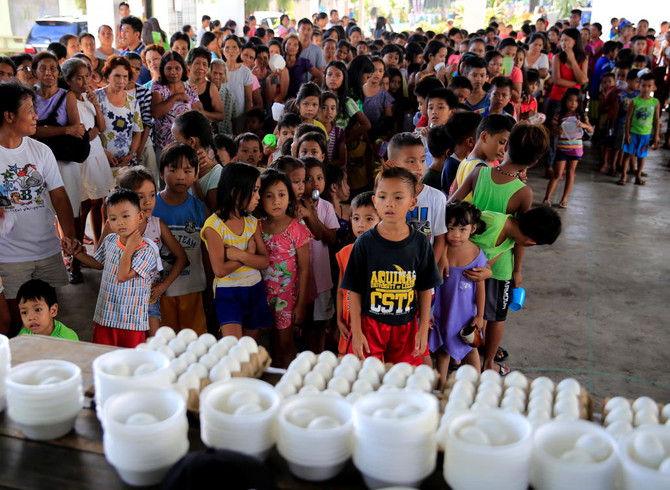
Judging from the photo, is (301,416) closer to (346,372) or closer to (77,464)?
(346,372)

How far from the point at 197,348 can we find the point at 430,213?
167cm

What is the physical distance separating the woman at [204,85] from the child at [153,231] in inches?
89.0

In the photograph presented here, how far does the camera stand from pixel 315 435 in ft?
3.94

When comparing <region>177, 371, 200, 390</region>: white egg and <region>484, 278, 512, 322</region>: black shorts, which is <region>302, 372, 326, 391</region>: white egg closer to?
<region>177, 371, 200, 390</region>: white egg

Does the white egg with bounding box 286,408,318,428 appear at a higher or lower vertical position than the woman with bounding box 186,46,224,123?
lower

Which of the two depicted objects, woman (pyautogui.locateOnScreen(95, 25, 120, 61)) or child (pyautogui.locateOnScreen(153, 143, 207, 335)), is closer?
child (pyautogui.locateOnScreen(153, 143, 207, 335))

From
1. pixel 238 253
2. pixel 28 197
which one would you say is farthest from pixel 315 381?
pixel 28 197

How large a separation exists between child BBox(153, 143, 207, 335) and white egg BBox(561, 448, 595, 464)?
100 inches

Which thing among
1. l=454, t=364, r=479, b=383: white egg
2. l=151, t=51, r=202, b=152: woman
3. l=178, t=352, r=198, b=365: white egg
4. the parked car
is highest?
the parked car

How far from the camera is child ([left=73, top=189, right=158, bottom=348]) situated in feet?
9.45

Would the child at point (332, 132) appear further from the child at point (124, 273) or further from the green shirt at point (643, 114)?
the green shirt at point (643, 114)

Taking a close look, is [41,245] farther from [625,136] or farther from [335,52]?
[625,136]

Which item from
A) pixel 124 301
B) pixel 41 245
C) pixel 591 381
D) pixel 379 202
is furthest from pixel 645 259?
pixel 41 245

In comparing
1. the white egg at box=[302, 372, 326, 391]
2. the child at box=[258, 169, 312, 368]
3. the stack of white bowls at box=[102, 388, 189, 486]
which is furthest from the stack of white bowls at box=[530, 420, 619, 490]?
the child at box=[258, 169, 312, 368]
